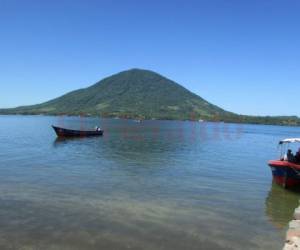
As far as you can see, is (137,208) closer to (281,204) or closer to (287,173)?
(281,204)

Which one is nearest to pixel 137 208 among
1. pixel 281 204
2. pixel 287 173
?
pixel 281 204

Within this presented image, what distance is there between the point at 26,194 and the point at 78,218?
5.38 metres

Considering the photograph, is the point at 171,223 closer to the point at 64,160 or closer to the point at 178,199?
the point at 178,199

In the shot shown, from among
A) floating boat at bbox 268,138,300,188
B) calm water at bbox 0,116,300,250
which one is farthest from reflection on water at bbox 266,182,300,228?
floating boat at bbox 268,138,300,188

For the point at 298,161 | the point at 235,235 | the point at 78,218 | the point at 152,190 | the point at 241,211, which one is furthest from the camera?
the point at 298,161

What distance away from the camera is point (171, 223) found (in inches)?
646

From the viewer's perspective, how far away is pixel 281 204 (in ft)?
72.3

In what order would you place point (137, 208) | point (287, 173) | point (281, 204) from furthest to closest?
point (287, 173) → point (281, 204) → point (137, 208)

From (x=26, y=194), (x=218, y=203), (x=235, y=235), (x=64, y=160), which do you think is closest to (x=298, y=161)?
(x=218, y=203)

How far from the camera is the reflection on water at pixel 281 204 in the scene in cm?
1848

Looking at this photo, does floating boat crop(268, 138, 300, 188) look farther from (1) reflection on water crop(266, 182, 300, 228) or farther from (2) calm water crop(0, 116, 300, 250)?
(2) calm water crop(0, 116, 300, 250)

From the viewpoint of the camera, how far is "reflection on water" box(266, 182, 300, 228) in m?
18.5

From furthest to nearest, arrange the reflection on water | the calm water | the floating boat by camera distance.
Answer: the floating boat, the reflection on water, the calm water

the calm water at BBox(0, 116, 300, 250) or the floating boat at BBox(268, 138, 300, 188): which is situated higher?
the floating boat at BBox(268, 138, 300, 188)
